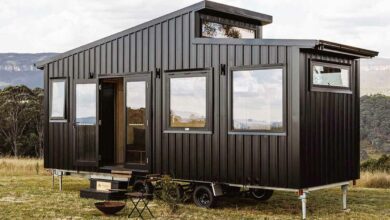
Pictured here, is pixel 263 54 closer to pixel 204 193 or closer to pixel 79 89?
pixel 204 193

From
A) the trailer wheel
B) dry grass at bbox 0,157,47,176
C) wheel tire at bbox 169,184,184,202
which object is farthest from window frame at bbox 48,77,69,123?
dry grass at bbox 0,157,47,176

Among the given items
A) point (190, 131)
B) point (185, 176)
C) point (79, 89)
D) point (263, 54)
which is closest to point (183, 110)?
point (190, 131)

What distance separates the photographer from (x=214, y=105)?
39.3 ft

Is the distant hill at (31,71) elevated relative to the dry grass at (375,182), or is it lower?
elevated

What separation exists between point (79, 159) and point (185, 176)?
3290 mm

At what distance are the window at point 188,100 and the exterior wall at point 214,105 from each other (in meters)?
0.18

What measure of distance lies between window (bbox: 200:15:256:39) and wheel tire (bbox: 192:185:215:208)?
309 centimetres

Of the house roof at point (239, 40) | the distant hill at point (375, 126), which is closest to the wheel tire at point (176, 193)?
the house roof at point (239, 40)

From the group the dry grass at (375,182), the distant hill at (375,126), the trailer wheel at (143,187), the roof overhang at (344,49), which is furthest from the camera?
the distant hill at (375,126)

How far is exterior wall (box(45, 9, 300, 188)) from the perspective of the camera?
10875 millimetres

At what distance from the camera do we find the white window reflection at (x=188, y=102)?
1220 centimetres

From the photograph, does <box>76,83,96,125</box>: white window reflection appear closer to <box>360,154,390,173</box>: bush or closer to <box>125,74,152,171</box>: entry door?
<box>125,74,152,171</box>: entry door

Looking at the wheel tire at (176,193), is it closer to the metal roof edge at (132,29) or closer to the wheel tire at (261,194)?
the wheel tire at (261,194)

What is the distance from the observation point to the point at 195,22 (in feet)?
40.5
